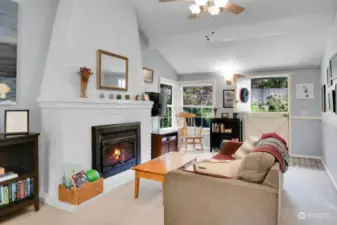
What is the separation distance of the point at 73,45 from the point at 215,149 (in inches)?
178

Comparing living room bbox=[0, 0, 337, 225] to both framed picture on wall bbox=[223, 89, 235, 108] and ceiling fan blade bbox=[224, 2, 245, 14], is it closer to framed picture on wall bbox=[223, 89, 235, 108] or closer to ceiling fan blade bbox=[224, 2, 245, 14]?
ceiling fan blade bbox=[224, 2, 245, 14]

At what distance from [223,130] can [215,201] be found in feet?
14.2

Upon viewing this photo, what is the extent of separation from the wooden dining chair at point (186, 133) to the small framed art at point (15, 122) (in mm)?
3915

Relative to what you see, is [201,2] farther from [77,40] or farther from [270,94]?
[270,94]

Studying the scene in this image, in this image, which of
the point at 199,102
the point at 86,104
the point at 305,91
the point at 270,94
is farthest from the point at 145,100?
the point at 305,91

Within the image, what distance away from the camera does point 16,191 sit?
2.47 meters

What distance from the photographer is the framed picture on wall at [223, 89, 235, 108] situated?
Result: 6.16 m

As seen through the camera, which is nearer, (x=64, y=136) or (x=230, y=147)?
(x=64, y=136)

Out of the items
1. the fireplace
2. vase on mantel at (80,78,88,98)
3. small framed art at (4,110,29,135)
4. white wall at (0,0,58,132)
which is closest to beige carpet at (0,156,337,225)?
the fireplace

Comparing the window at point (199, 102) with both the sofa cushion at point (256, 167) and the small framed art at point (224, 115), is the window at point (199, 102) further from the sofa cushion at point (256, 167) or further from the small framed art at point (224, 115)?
the sofa cushion at point (256, 167)

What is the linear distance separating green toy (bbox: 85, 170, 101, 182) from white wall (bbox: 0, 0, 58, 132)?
2.99 feet

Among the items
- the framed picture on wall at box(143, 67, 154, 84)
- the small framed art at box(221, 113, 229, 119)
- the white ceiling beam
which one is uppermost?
the white ceiling beam

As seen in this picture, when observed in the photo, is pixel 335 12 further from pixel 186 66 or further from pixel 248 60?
pixel 186 66

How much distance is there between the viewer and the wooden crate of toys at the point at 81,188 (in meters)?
2.67
